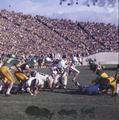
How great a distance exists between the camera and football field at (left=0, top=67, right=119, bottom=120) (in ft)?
45.4

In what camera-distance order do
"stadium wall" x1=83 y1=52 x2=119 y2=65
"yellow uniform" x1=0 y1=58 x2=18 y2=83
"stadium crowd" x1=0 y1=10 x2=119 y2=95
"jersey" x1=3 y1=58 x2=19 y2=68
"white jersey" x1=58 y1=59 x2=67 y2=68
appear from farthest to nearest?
"stadium crowd" x1=0 y1=10 x2=119 y2=95, "stadium wall" x1=83 y1=52 x2=119 y2=65, "white jersey" x1=58 y1=59 x2=67 y2=68, "jersey" x1=3 y1=58 x2=19 y2=68, "yellow uniform" x1=0 y1=58 x2=18 y2=83

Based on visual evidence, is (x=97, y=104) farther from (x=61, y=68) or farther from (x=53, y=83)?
(x=61, y=68)

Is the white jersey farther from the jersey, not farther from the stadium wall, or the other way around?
the stadium wall

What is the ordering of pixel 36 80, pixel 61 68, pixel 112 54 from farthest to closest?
1. pixel 112 54
2. pixel 61 68
3. pixel 36 80

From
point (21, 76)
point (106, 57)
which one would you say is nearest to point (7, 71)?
point (21, 76)

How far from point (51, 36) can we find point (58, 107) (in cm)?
5514

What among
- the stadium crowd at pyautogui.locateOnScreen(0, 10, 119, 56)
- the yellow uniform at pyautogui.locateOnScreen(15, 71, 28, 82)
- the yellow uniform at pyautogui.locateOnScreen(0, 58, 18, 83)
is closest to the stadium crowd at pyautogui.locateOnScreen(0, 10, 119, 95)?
the stadium crowd at pyautogui.locateOnScreen(0, 10, 119, 56)

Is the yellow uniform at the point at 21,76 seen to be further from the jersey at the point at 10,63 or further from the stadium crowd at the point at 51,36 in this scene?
the stadium crowd at the point at 51,36

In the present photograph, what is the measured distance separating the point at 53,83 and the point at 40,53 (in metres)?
40.7

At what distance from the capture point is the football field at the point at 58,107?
13.8m

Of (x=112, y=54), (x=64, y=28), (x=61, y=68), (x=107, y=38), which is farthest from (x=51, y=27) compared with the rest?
(x=61, y=68)

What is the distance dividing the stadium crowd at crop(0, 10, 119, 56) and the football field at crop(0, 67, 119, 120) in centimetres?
3973

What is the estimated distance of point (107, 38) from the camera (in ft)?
251

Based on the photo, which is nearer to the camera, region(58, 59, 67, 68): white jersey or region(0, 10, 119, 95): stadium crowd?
region(58, 59, 67, 68): white jersey
